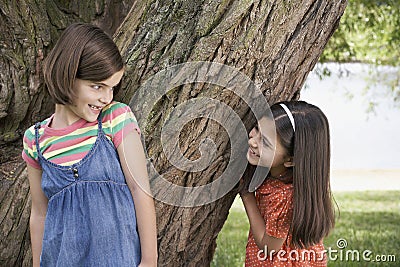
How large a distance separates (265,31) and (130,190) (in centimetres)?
85

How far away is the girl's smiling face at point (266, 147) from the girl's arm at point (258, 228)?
19 centimetres

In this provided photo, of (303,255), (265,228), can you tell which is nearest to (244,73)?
(265,228)

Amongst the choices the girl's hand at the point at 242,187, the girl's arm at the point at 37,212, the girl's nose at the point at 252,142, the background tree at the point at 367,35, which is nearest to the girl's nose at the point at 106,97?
the girl's arm at the point at 37,212

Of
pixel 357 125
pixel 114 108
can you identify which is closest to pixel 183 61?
pixel 114 108

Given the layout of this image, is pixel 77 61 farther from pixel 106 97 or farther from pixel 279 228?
pixel 279 228

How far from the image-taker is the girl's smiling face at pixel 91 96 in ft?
7.66

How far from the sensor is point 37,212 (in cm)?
258

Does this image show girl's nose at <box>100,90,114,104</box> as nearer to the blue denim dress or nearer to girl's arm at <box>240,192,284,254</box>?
the blue denim dress

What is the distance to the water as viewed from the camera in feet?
41.9

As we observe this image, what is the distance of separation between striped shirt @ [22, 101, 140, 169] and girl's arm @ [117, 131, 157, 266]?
1.6 inches

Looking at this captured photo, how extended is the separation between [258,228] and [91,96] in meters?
0.95

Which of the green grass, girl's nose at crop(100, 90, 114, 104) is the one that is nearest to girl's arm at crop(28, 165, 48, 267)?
girl's nose at crop(100, 90, 114, 104)

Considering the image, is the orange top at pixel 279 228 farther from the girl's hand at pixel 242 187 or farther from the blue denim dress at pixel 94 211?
the blue denim dress at pixel 94 211

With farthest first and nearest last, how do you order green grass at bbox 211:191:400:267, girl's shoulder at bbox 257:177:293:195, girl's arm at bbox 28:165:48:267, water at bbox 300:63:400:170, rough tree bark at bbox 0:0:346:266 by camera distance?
water at bbox 300:63:400:170 → green grass at bbox 211:191:400:267 → girl's shoulder at bbox 257:177:293:195 → rough tree bark at bbox 0:0:346:266 → girl's arm at bbox 28:165:48:267
